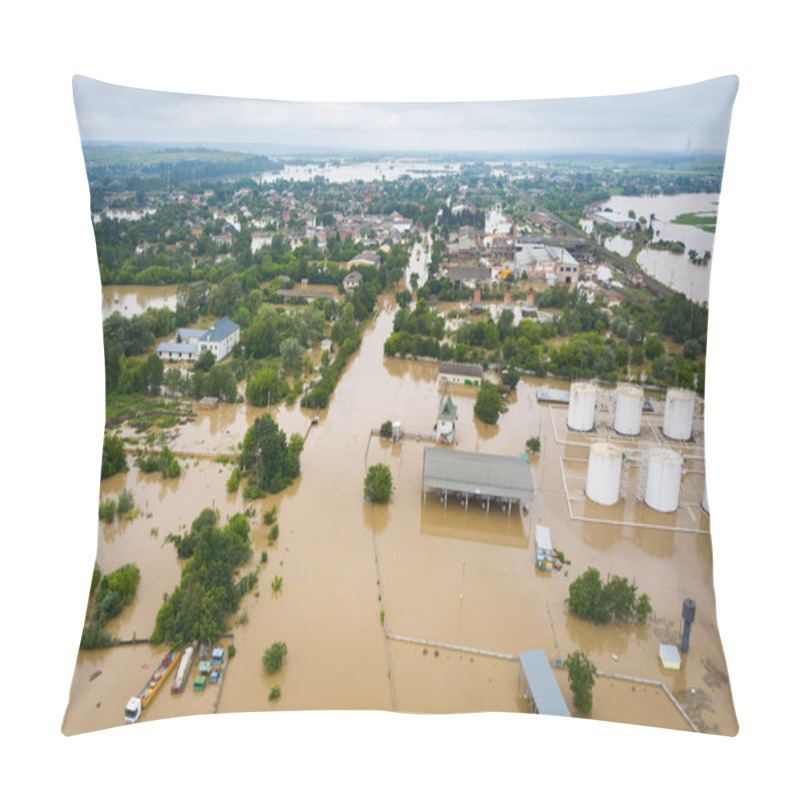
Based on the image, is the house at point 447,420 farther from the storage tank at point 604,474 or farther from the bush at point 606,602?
the bush at point 606,602

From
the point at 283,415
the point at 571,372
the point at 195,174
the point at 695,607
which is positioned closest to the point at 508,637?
the point at 695,607

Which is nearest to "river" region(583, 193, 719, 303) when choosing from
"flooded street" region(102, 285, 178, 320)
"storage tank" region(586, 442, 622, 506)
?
"storage tank" region(586, 442, 622, 506)

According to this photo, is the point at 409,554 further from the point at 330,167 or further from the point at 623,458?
the point at 330,167

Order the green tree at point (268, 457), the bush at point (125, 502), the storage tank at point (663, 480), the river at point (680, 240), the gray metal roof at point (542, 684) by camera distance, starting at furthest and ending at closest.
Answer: the green tree at point (268, 457) < the storage tank at point (663, 480) < the bush at point (125, 502) < the river at point (680, 240) < the gray metal roof at point (542, 684)

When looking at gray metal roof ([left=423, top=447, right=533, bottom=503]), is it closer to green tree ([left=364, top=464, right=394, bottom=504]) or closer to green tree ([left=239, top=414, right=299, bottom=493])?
green tree ([left=364, top=464, right=394, bottom=504])

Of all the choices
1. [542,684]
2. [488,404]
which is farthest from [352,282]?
[542,684]

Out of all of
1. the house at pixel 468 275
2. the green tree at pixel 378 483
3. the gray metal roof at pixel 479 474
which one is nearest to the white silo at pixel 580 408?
the gray metal roof at pixel 479 474
